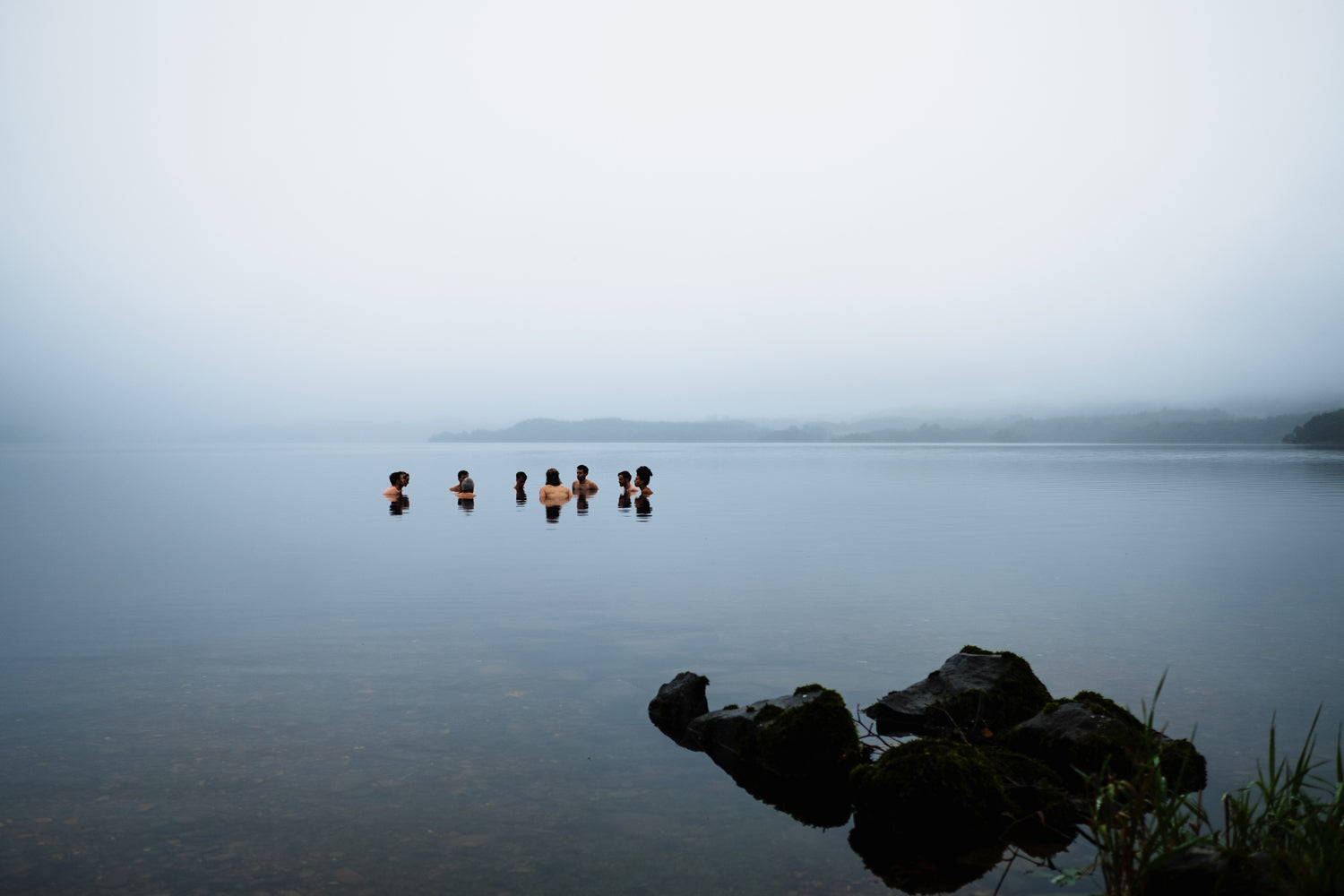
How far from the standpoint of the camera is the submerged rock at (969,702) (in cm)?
1076

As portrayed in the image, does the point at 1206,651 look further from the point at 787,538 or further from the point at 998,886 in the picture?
the point at 787,538

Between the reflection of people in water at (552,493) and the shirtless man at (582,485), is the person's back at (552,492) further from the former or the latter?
the shirtless man at (582,485)

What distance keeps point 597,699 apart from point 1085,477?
251 ft

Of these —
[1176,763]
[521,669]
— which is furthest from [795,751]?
[521,669]

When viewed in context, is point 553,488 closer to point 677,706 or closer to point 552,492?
point 552,492

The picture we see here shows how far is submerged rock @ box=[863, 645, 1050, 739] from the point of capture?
10758mm

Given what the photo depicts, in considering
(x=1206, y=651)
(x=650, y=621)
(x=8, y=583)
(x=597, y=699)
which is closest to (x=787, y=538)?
(x=650, y=621)

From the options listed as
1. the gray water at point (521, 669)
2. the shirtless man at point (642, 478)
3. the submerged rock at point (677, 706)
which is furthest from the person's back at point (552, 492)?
the submerged rock at point (677, 706)

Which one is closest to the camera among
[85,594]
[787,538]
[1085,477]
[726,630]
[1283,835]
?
[1283,835]

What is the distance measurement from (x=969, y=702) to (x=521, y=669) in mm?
6842

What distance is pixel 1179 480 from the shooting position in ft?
237

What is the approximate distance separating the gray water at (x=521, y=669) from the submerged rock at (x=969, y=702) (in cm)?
154

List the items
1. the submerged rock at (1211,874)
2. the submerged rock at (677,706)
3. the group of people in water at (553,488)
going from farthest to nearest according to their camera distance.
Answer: the group of people in water at (553,488) < the submerged rock at (677,706) < the submerged rock at (1211,874)

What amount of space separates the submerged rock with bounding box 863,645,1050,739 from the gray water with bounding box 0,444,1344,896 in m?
1.54
